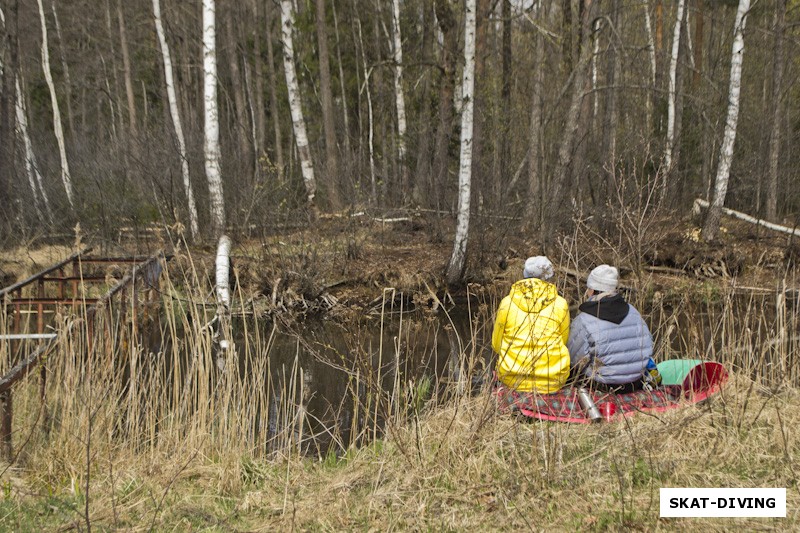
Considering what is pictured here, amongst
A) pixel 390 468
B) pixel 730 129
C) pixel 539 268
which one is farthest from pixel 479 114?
pixel 390 468

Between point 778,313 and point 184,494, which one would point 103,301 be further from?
point 778,313

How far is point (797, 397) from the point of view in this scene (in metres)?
4.55

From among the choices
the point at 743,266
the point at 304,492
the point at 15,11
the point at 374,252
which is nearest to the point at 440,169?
the point at 374,252

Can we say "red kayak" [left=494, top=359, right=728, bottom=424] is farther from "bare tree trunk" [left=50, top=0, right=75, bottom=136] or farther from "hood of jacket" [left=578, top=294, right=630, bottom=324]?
"bare tree trunk" [left=50, top=0, right=75, bottom=136]

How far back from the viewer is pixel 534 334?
4633 mm

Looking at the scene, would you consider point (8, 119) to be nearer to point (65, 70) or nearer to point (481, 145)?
point (481, 145)

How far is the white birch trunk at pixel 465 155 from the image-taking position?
29.8 ft

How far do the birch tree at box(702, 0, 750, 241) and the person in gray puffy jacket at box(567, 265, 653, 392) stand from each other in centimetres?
770

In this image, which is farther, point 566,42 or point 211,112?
point 566,42

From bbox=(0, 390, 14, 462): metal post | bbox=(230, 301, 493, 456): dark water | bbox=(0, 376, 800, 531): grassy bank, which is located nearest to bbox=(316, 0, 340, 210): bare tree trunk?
bbox=(230, 301, 493, 456): dark water

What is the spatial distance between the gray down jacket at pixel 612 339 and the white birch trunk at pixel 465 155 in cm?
503

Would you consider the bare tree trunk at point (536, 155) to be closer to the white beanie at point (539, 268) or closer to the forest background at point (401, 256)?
the forest background at point (401, 256)

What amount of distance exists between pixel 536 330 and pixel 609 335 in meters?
0.46

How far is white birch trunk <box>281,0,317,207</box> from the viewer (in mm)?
14367
